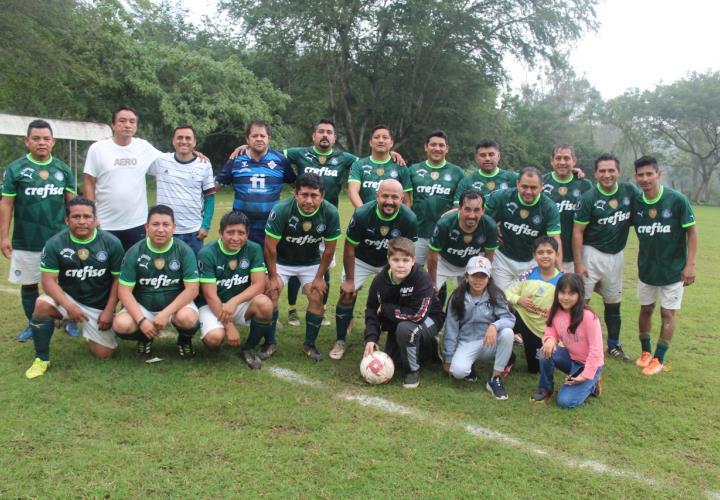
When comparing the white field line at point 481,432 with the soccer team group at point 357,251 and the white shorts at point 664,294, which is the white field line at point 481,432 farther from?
the white shorts at point 664,294

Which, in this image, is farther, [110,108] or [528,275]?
[110,108]

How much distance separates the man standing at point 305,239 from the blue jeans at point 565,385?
183 centimetres

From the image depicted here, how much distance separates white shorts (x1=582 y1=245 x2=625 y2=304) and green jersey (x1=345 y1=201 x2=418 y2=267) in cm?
170

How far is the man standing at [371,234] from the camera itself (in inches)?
182

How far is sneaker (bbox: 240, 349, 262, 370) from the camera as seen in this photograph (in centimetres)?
445

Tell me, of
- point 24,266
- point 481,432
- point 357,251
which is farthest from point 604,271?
point 24,266

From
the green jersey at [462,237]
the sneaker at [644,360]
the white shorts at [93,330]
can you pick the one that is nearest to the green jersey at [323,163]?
the green jersey at [462,237]

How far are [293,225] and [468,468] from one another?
2.54 metres

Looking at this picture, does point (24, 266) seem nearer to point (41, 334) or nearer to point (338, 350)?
point (41, 334)

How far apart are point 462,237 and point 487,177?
93 cm

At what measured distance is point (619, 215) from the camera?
5.02 m

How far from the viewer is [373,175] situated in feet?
18.2

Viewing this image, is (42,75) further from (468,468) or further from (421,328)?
(468,468)

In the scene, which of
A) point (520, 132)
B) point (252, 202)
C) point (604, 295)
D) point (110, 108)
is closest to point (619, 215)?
point (604, 295)
